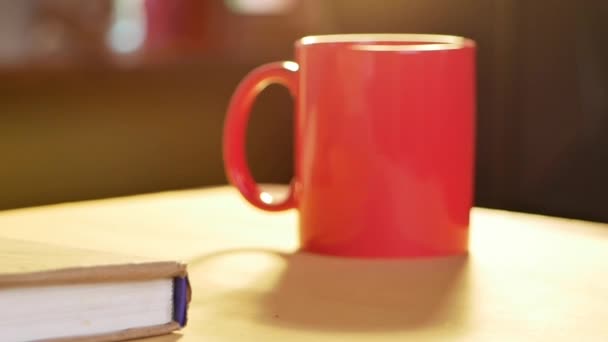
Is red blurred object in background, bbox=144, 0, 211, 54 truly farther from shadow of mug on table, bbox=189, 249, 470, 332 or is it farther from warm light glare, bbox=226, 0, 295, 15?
shadow of mug on table, bbox=189, 249, 470, 332

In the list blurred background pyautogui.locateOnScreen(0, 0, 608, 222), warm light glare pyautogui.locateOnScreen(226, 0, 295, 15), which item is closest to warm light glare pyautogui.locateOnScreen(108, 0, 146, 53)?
blurred background pyautogui.locateOnScreen(0, 0, 608, 222)

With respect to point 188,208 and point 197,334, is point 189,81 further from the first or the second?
point 197,334

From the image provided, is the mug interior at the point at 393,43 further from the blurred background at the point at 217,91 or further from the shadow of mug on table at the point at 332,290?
the blurred background at the point at 217,91

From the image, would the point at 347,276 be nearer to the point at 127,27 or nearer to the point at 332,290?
the point at 332,290

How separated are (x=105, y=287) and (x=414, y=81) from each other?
0.89ft

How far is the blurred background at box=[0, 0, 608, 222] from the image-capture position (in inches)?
37.7

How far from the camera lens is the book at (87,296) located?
446mm

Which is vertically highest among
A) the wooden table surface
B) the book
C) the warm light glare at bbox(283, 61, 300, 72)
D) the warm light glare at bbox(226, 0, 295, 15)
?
the warm light glare at bbox(226, 0, 295, 15)

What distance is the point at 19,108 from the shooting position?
1.02 meters

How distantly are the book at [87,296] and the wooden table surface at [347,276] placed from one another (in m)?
0.02

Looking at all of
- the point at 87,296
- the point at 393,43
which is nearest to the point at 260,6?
the point at 393,43

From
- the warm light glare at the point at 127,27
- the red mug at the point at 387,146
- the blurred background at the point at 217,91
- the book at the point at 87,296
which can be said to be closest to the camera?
the book at the point at 87,296

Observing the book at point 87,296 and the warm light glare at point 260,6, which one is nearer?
the book at point 87,296

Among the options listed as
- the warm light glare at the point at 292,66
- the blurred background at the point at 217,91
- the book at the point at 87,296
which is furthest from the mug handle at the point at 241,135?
the blurred background at the point at 217,91
